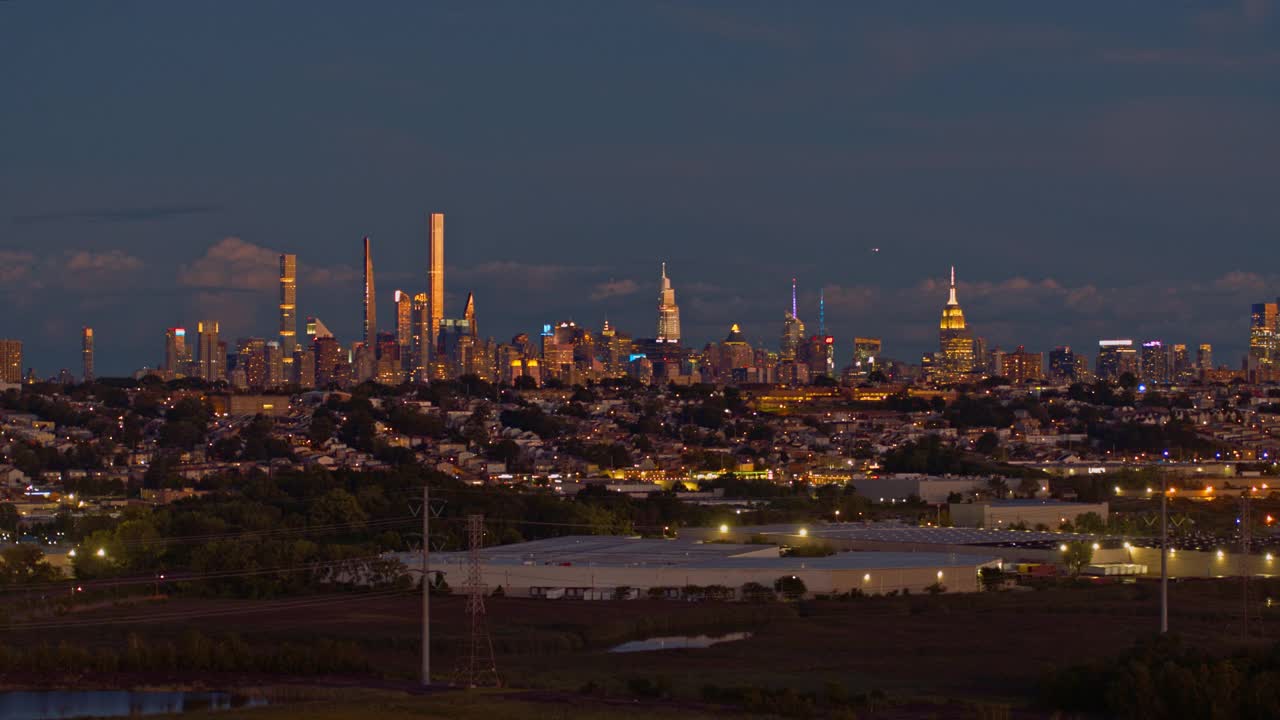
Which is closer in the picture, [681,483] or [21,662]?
[21,662]

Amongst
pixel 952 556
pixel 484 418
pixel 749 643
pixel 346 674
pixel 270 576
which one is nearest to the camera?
pixel 346 674

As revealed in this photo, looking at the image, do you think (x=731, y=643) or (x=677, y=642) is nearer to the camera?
(x=731, y=643)

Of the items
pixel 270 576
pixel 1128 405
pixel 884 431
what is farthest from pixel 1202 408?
pixel 270 576

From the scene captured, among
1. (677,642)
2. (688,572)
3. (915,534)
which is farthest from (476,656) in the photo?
(915,534)

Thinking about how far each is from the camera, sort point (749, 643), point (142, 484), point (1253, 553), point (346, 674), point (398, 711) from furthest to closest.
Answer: point (142, 484) → point (1253, 553) → point (749, 643) → point (346, 674) → point (398, 711)

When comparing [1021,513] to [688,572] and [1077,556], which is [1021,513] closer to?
[1077,556]

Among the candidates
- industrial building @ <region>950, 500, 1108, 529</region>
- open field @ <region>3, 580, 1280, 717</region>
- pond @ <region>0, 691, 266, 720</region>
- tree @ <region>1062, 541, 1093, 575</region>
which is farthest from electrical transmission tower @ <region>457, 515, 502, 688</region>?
industrial building @ <region>950, 500, 1108, 529</region>

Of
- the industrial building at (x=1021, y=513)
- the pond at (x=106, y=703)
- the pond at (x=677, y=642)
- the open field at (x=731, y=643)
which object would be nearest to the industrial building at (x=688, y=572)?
the open field at (x=731, y=643)

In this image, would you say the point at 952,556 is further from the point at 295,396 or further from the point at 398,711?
the point at 295,396

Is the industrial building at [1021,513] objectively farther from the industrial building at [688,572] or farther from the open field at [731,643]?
the open field at [731,643]
